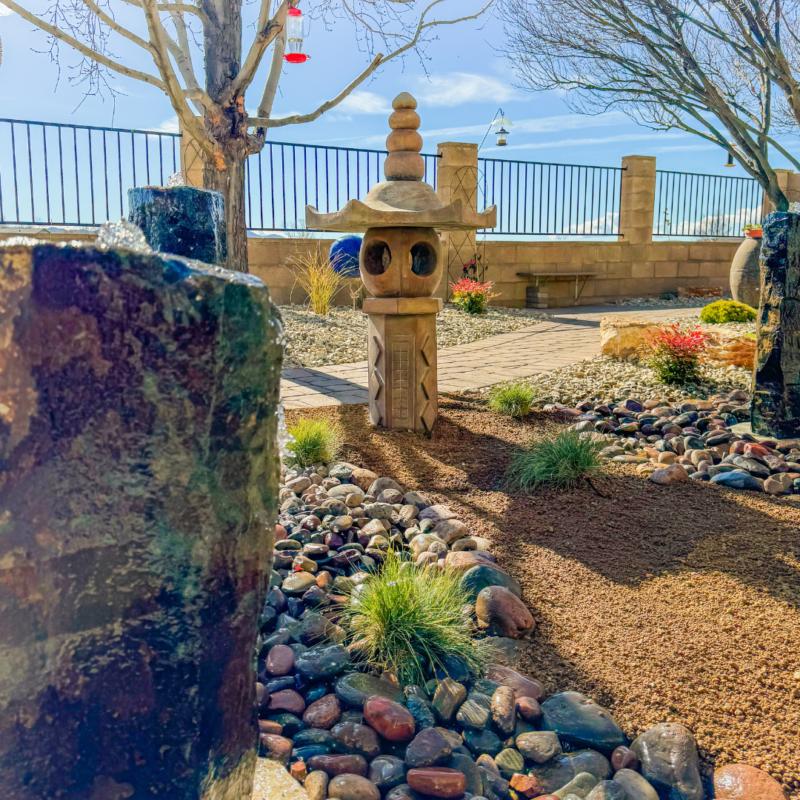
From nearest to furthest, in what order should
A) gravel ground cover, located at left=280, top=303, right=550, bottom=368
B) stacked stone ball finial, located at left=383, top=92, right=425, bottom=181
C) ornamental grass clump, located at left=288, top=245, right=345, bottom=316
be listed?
stacked stone ball finial, located at left=383, top=92, right=425, bottom=181, gravel ground cover, located at left=280, top=303, right=550, bottom=368, ornamental grass clump, located at left=288, top=245, right=345, bottom=316

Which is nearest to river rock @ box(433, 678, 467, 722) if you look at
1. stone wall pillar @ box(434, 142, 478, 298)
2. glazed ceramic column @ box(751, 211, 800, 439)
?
glazed ceramic column @ box(751, 211, 800, 439)

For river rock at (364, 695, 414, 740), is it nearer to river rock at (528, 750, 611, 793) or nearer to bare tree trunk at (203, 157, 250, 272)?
river rock at (528, 750, 611, 793)

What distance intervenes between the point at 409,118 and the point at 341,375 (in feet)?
8.50

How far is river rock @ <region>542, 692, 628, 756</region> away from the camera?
2033 mm

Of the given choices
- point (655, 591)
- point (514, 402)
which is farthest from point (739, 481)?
point (514, 402)

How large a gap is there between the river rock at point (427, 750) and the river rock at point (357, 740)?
95mm

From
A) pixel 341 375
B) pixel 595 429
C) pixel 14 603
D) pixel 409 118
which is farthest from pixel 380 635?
pixel 341 375

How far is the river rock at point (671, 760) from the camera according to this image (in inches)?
74.5

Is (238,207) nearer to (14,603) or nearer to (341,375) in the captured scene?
(341,375)

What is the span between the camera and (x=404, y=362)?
15.7 ft

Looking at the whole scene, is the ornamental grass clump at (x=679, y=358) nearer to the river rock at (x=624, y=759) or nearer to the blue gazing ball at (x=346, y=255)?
the river rock at (x=624, y=759)

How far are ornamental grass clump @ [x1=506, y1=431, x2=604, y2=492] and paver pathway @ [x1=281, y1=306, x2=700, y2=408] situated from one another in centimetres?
185

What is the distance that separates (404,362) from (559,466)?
54.0 inches

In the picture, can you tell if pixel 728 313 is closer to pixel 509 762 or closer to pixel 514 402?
pixel 514 402
